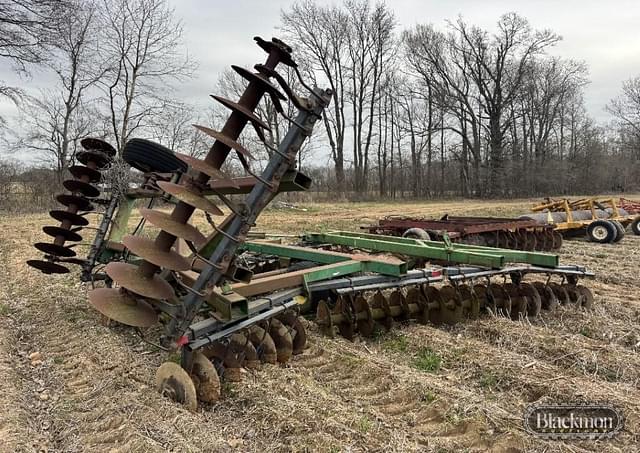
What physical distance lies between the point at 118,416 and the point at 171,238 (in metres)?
0.95

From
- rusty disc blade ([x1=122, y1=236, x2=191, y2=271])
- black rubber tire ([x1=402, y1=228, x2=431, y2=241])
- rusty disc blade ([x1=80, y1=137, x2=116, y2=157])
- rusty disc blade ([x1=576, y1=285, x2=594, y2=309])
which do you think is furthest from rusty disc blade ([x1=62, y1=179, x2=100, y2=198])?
black rubber tire ([x1=402, y1=228, x2=431, y2=241])

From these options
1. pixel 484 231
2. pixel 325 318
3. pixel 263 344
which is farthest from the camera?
pixel 484 231

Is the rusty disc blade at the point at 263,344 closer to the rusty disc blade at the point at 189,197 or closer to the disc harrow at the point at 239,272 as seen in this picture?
the disc harrow at the point at 239,272

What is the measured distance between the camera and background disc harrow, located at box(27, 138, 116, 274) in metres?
3.80

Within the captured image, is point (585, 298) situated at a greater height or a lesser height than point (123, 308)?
lesser

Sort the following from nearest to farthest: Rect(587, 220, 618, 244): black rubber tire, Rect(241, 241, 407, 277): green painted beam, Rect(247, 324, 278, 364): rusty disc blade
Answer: Rect(247, 324, 278, 364): rusty disc blade < Rect(241, 241, 407, 277): green painted beam < Rect(587, 220, 618, 244): black rubber tire

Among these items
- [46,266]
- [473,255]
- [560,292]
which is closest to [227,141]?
[46,266]

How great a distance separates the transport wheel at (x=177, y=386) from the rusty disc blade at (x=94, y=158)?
2153 millimetres

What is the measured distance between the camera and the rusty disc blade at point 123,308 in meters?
2.57

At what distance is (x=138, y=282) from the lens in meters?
2.49

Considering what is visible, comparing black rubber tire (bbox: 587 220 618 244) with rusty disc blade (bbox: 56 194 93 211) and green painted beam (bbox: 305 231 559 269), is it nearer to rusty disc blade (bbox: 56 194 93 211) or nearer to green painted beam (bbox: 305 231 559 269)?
green painted beam (bbox: 305 231 559 269)

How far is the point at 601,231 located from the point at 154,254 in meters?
10.4

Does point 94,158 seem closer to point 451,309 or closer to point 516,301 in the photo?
point 451,309

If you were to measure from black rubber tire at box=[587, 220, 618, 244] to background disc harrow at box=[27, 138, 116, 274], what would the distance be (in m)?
10.0
